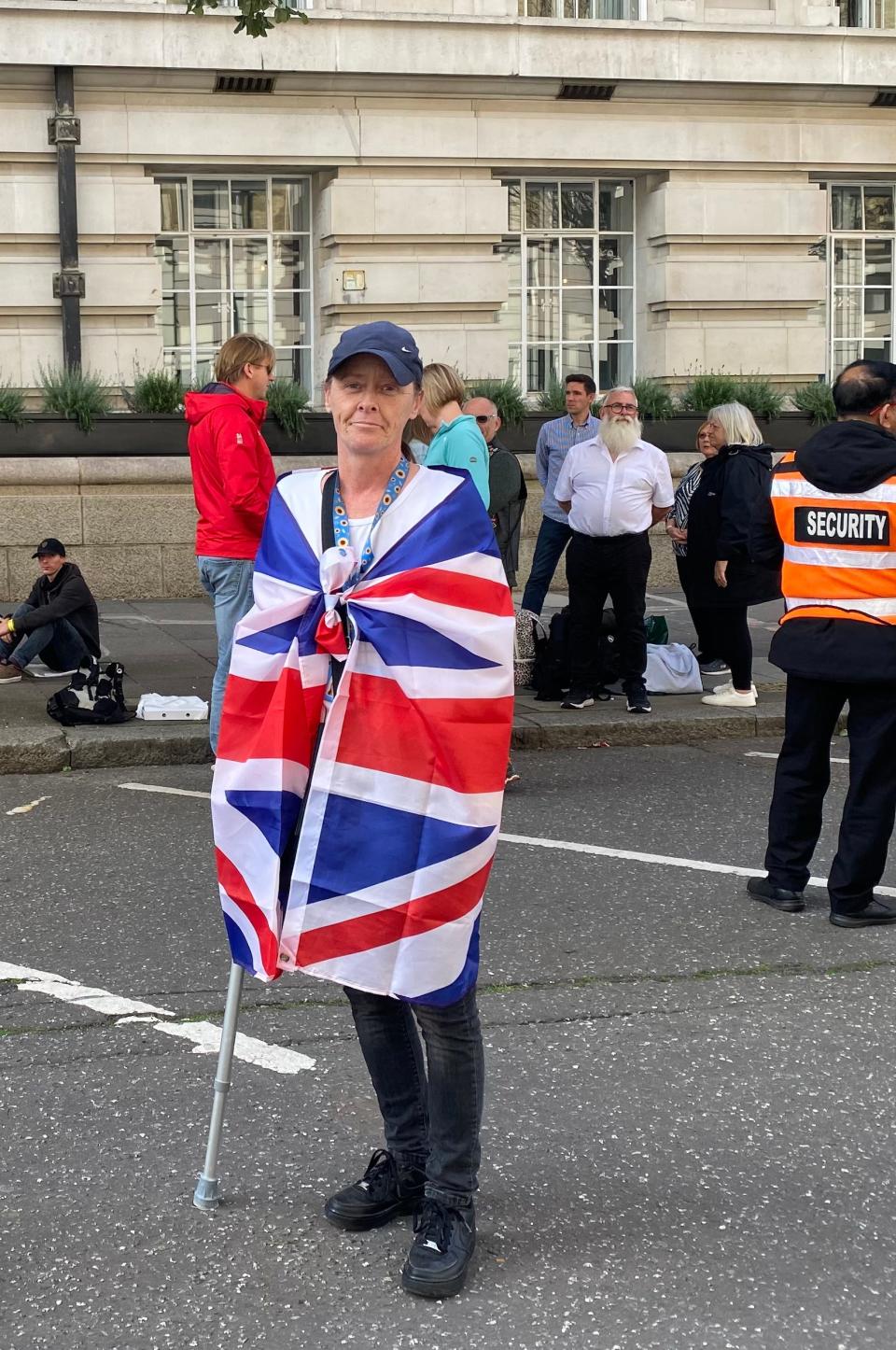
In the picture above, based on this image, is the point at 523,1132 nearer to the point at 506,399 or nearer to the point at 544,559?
the point at 544,559

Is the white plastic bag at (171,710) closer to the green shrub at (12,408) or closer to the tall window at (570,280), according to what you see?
the green shrub at (12,408)

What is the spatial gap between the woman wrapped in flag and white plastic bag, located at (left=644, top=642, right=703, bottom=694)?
7.20 meters

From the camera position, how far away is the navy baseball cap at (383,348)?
331 cm

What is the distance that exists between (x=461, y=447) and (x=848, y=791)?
2420 mm

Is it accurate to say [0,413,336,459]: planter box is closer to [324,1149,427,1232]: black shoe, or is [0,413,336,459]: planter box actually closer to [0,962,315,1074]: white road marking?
[0,962,315,1074]: white road marking

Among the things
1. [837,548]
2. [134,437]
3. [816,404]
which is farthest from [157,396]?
[837,548]

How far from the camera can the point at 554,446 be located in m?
12.7

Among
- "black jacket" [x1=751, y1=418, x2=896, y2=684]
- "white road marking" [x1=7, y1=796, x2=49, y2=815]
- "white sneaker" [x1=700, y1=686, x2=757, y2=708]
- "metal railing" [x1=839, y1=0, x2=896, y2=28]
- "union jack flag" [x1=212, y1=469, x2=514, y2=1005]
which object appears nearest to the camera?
"union jack flag" [x1=212, y1=469, x2=514, y2=1005]

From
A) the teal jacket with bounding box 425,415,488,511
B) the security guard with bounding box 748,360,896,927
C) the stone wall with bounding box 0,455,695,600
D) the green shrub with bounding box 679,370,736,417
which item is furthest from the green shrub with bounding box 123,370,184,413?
the security guard with bounding box 748,360,896,927

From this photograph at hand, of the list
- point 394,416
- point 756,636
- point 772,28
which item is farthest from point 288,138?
point 394,416

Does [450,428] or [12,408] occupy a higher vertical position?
[12,408]

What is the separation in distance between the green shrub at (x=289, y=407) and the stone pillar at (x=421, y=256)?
4.19ft

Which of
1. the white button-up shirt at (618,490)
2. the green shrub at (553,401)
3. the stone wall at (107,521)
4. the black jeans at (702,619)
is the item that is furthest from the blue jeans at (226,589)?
the green shrub at (553,401)

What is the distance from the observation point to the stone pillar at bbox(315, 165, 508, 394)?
16.4 m
